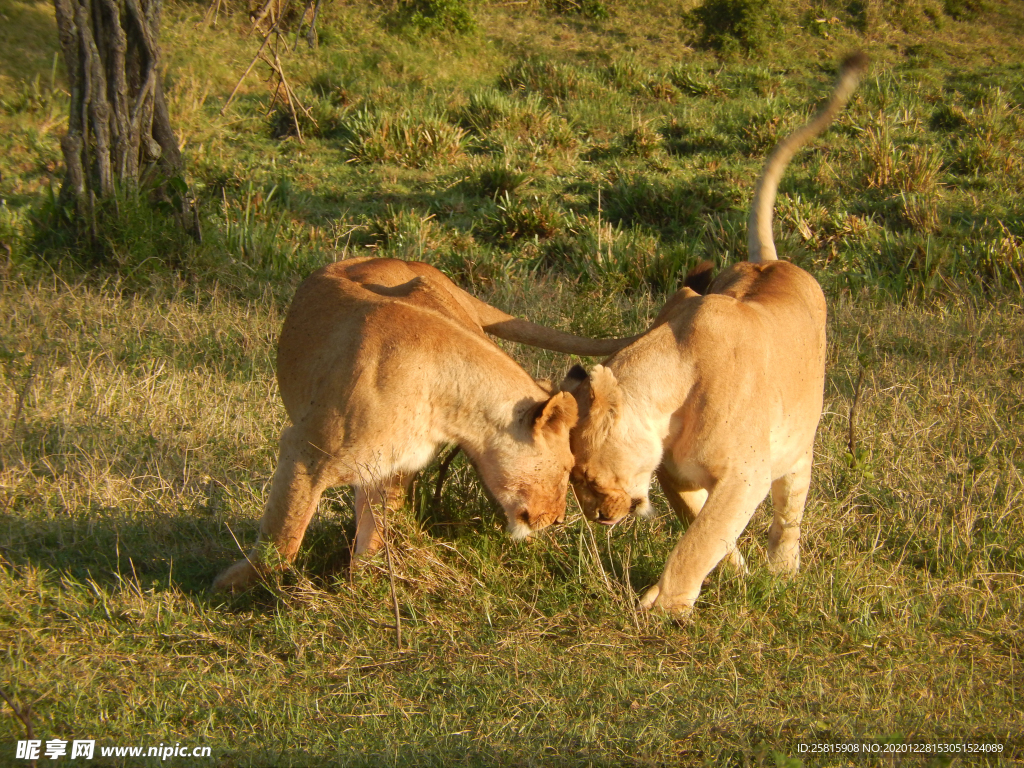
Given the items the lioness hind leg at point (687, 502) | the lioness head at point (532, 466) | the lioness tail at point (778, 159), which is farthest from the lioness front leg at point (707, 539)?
the lioness tail at point (778, 159)

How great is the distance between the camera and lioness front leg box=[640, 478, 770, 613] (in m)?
3.56

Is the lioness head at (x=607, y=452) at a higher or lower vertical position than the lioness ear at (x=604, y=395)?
lower

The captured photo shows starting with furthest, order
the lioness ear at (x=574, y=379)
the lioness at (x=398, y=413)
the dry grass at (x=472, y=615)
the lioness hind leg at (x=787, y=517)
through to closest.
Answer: the lioness hind leg at (x=787, y=517) < the lioness ear at (x=574, y=379) < the lioness at (x=398, y=413) < the dry grass at (x=472, y=615)

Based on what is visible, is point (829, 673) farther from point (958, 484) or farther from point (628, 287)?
point (628, 287)

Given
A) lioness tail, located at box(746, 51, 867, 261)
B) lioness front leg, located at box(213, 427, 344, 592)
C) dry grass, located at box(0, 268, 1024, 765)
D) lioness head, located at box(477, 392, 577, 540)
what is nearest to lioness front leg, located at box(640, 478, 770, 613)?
dry grass, located at box(0, 268, 1024, 765)

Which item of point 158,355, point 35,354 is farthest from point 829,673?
point 35,354

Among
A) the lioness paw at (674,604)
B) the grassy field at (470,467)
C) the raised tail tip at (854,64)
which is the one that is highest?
the raised tail tip at (854,64)

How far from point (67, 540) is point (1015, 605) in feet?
13.8

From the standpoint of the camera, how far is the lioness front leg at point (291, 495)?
344 cm

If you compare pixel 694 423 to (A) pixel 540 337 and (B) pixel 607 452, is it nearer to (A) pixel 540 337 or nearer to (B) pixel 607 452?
(B) pixel 607 452

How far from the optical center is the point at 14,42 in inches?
491

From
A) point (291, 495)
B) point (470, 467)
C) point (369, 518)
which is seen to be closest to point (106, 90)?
point (470, 467)

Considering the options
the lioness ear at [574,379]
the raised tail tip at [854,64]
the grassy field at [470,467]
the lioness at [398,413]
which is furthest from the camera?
the raised tail tip at [854,64]

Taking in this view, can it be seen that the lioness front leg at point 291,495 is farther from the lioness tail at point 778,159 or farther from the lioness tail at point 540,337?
the lioness tail at point 778,159
